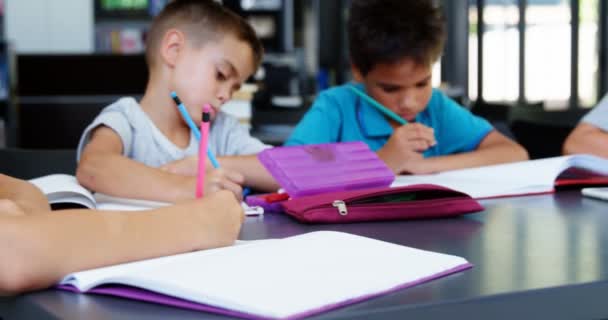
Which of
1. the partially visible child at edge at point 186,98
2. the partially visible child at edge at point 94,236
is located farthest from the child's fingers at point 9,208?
the partially visible child at edge at point 186,98

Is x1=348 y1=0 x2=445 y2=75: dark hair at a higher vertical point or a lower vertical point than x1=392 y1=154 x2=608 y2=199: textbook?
higher

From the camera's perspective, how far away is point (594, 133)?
1586 mm

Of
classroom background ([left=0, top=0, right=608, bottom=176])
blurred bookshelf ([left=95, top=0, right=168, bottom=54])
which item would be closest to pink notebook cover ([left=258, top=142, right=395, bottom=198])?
classroom background ([left=0, top=0, right=608, bottom=176])

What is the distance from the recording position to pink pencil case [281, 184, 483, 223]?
887mm

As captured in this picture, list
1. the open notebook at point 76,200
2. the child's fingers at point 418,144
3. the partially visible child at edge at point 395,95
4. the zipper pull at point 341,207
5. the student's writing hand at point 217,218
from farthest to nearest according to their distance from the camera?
1. the partially visible child at edge at point 395,95
2. the child's fingers at point 418,144
3. the open notebook at point 76,200
4. the zipper pull at point 341,207
5. the student's writing hand at point 217,218

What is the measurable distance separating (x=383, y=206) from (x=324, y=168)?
21 centimetres

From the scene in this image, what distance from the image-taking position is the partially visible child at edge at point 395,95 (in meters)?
1.77

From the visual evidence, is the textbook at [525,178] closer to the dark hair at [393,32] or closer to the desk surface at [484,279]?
the desk surface at [484,279]

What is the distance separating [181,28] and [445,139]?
0.69 meters

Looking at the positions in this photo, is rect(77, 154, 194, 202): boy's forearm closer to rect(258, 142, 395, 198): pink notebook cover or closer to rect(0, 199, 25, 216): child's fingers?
rect(258, 142, 395, 198): pink notebook cover

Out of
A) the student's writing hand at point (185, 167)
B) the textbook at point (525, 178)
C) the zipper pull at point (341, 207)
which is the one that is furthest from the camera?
the student's writing hand at point (185, 167)

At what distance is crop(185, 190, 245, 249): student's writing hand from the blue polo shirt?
40.5 inches

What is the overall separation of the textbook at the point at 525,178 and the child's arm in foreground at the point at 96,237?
1.68 feet

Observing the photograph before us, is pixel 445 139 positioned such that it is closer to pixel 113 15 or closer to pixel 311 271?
pixel 311 271
